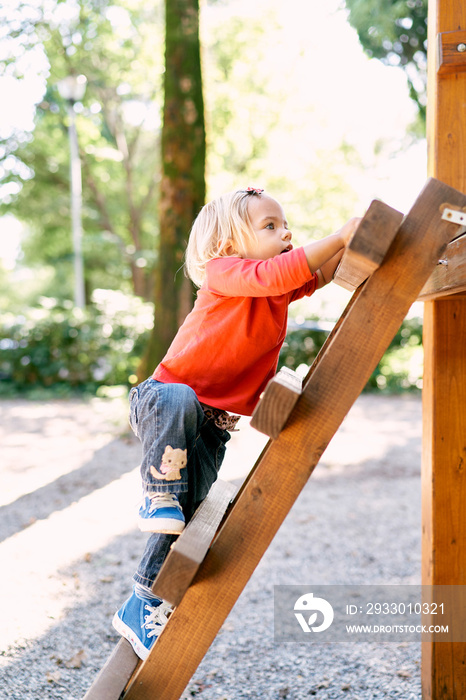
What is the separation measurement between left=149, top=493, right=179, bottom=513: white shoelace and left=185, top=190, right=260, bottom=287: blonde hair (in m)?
0.75

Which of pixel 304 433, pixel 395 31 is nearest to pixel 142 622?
pixel 304 433

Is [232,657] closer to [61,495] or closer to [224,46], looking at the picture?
[61,495]

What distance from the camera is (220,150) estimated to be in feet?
59.1

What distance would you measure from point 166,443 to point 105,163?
65.4 feet

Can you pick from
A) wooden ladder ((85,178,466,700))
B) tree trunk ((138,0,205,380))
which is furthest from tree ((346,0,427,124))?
wooden ladder ((85,178,466,700))

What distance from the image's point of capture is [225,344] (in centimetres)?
194

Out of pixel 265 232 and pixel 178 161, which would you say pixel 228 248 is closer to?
pixel 265 232

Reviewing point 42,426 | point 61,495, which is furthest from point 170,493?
point 42,426

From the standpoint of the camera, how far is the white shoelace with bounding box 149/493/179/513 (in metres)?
1.77

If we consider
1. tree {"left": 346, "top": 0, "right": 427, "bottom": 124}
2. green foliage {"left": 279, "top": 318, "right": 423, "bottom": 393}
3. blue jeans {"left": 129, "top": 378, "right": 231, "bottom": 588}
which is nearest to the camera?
blue jeans {"left": 129, "top": 378, "right": 231, "bottom": 588}

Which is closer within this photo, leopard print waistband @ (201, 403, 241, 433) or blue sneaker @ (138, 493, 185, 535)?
blue sneaker @ (138, 493, 185, 535)

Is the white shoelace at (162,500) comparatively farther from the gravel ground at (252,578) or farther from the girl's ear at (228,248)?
the gravel ground at (252,578)

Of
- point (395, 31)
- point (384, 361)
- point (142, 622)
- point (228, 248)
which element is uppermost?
point (395, 31)

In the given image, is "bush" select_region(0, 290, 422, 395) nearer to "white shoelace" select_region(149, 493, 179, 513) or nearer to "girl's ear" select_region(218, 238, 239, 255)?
"girl's ear" select_region(218, 238, 239, 255)
